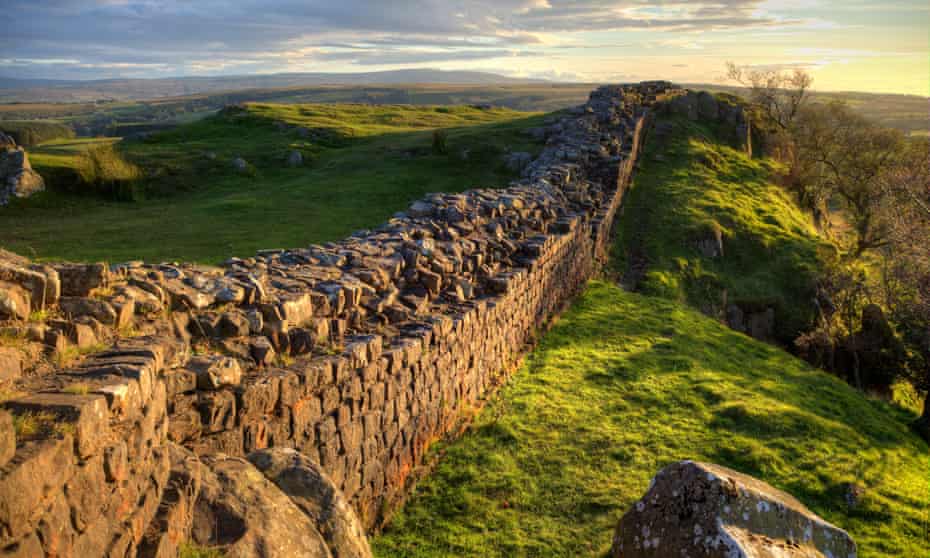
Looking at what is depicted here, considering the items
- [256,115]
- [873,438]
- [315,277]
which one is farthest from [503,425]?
[256,115]

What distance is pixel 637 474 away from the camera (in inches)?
360

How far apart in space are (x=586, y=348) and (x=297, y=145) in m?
23.1

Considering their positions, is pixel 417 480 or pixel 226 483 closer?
pixel 226 483

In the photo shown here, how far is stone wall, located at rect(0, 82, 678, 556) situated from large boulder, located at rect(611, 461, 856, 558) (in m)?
3.22

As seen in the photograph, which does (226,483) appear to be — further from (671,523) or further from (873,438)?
(873,438)

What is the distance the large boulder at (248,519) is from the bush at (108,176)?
22.6 metres

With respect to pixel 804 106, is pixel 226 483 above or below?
below

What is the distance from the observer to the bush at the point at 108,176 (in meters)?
24.2

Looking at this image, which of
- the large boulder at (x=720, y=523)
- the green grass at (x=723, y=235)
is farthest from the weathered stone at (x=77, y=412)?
the green grass at (x=723, y=235)

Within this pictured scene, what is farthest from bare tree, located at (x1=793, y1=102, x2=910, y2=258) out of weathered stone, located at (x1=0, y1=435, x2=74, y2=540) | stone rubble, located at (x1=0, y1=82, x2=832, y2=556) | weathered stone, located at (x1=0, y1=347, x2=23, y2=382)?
weathered stone, located at (x1=0, y1=435, x2=74, y2=540)

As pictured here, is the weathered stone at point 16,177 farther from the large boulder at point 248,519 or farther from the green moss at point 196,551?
the green moss at point 196,551

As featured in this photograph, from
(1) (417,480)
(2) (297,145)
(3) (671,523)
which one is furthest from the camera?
(2) (297,145)

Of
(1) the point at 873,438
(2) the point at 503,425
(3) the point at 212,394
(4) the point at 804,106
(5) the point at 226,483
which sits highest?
(4) the point at 804,106

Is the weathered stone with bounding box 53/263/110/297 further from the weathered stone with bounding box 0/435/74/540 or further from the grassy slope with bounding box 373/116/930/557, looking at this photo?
the grassy slope with bounding box 373/116/930/557
